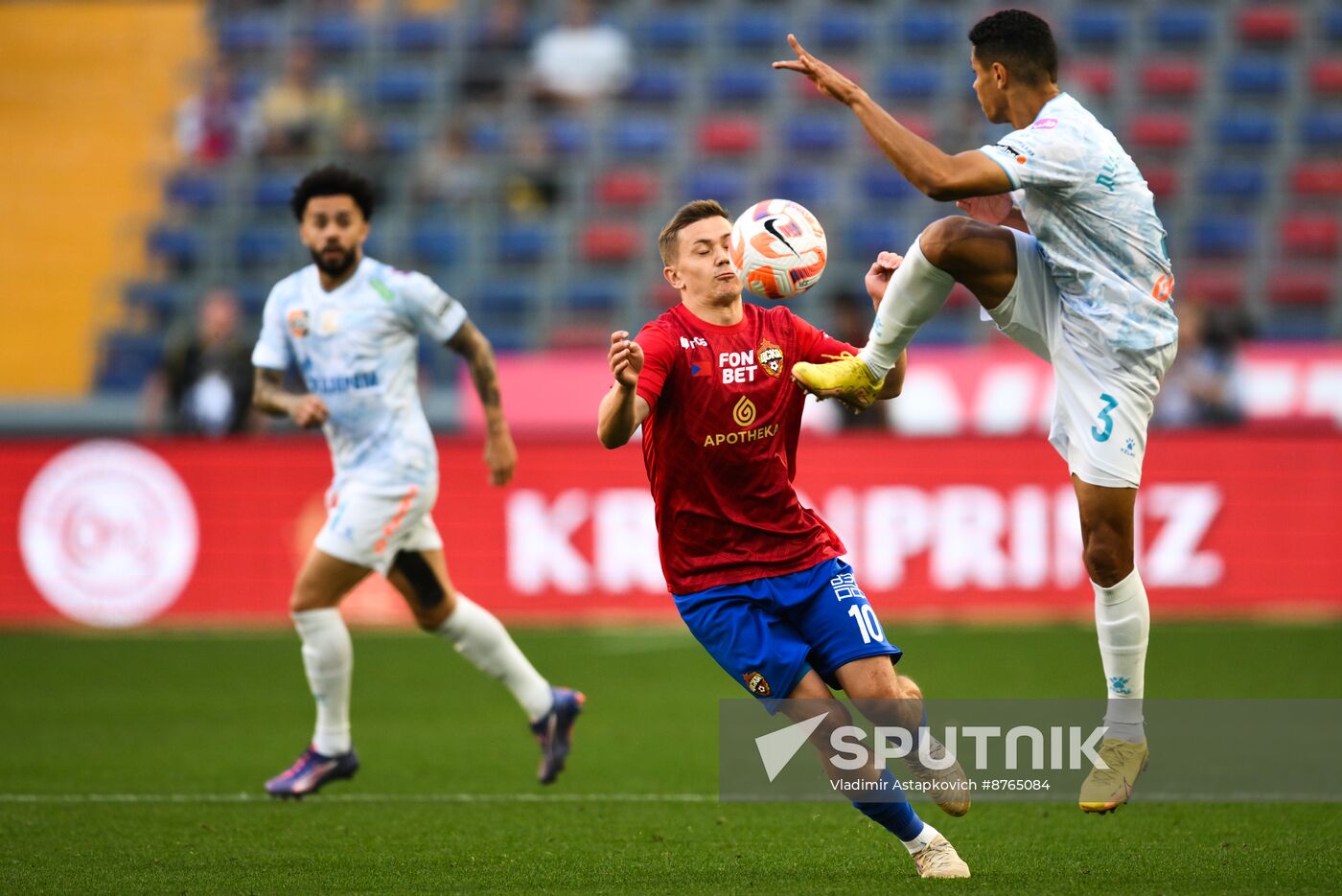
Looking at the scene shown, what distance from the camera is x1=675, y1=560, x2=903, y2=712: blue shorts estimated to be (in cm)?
552

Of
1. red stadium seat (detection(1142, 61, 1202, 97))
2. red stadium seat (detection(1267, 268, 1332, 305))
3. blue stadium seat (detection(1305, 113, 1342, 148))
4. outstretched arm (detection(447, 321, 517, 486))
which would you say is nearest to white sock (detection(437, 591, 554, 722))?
outstretched arm (detection(447, 321, 517, 486))

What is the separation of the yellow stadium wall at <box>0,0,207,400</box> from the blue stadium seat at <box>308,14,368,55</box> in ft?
8.05

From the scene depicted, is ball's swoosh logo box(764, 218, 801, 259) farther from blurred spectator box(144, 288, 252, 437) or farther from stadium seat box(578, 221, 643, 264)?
stadium seat box(578, 221, 643, 264)

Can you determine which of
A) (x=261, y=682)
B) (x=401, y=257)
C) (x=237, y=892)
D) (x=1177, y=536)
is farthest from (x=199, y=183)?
(x=237, y=892)

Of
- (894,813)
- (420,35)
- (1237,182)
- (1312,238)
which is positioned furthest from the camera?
(420,35)

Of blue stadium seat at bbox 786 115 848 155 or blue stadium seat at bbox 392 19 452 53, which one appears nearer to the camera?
blue stadium seat at bbox 786 115 848 155

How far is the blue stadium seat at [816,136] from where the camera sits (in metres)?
19.1

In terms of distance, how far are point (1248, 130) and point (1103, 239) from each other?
14371 mm

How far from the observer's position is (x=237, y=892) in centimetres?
543

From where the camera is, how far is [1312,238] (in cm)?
1805

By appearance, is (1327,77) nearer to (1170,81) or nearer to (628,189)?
(1170,81)

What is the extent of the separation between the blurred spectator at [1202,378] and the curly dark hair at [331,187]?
8.64 meters

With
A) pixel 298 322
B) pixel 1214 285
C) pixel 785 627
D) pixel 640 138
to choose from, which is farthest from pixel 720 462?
A: pixel 640 138

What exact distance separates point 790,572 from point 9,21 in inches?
885
